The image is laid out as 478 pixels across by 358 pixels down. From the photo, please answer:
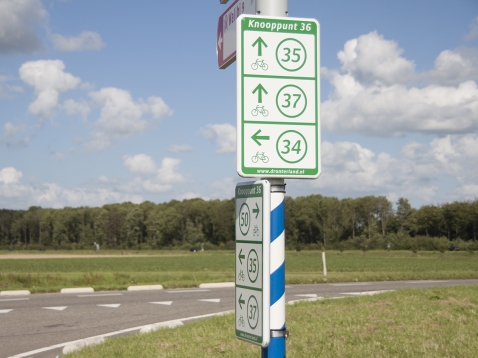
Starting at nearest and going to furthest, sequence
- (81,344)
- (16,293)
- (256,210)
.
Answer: (256,210)
(81,344)
(16,293)

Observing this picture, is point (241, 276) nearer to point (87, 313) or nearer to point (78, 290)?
point (87, 313)

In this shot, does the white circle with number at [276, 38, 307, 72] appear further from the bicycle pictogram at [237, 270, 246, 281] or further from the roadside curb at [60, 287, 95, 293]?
the roadside curb at [60, 287, 95, 293]

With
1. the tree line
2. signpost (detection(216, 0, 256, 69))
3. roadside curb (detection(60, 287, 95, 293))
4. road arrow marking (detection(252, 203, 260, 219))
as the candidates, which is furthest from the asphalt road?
the tree line

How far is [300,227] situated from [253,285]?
125 metres

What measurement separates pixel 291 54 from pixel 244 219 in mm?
907

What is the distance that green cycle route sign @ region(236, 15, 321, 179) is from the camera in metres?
2.97

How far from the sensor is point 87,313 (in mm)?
12773

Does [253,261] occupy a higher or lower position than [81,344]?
higher

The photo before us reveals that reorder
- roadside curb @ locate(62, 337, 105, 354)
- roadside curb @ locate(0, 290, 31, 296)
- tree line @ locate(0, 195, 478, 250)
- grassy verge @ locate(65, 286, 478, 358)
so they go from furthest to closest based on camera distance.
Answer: tree line @ locate(0, 195, 478, 250)
roadside curb @ locate(0, 290, 31, 296)
roadside curb @ locate(62, 337, 105, 354)
grassy verge @ locate(65, 286, 478, 358)

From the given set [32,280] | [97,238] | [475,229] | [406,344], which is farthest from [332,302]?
[97,238]

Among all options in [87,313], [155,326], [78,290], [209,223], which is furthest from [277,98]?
[209,223]

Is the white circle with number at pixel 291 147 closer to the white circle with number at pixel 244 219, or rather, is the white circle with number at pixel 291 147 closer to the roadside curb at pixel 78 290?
the white circle with number at pixel 244 219

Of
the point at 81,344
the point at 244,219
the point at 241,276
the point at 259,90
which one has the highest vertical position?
the point at 259,90

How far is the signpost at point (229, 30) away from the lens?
3.59m
